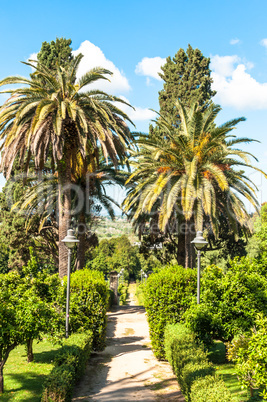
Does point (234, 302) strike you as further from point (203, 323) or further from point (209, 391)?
point (209, 391)

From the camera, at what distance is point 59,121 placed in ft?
48.8

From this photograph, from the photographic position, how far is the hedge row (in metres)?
6.01

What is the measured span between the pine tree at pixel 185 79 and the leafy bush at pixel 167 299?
71.0 feet

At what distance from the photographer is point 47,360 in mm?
11188

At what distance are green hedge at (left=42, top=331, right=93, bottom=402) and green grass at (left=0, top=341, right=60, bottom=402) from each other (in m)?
0.40

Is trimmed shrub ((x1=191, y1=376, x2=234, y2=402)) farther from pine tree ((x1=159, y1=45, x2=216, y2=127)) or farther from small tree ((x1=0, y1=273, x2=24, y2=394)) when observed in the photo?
pine tree ((x1=159, y1=45, x2=216, y2=127))

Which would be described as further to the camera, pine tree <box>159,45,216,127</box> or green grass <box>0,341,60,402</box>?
pine tree <box>159,45,216,127</box>

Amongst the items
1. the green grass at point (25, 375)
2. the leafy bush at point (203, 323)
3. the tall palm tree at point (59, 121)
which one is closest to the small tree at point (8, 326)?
the green grass at point (25, 375)

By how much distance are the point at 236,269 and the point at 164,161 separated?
8715mm

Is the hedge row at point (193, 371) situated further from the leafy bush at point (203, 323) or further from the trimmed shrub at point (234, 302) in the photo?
the trimmed shrub at point (234, 302)

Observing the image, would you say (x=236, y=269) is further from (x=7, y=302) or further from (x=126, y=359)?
(x=7, y=302)

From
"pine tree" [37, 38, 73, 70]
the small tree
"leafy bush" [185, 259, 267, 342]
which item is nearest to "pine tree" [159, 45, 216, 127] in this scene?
"pine tree" [37, 38, 73, 70]

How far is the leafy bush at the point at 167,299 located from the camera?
11.9 metres

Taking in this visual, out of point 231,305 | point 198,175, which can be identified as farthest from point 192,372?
point 198,175
